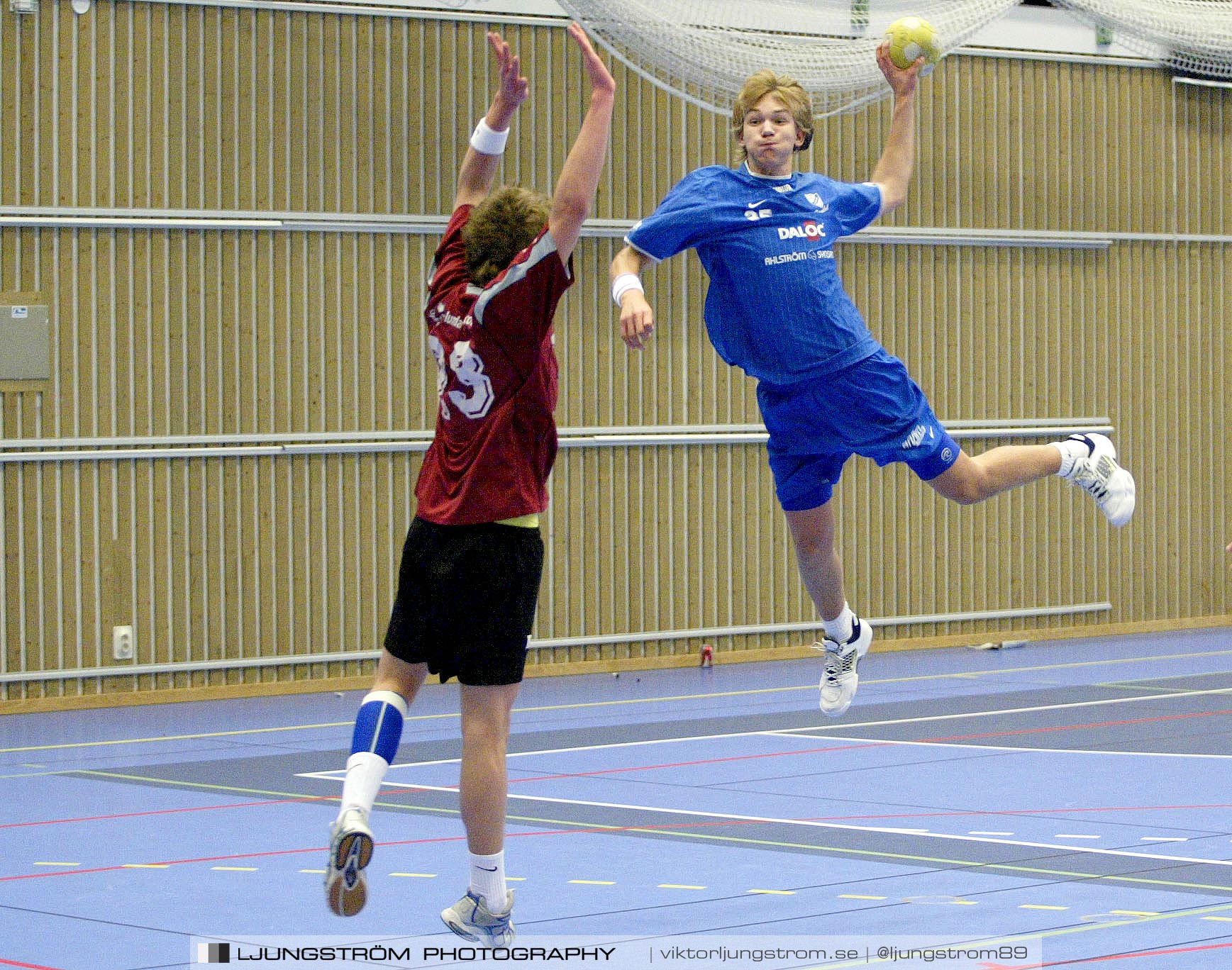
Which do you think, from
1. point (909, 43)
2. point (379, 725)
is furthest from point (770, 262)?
point (379, 725)

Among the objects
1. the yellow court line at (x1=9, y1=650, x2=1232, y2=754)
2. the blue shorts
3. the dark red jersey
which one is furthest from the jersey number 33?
the yellow court line at (x1=9, y1=650, x2=1232, y2=754)

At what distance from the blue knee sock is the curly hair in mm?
1120

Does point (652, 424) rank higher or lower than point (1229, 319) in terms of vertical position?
lower

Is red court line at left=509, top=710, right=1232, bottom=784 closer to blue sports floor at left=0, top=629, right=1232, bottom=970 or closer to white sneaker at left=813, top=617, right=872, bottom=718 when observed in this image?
blue sports floor at left=0, top=629, right=1232, bottom=970

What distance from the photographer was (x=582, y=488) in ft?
47.1

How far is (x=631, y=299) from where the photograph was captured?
18.3 feet

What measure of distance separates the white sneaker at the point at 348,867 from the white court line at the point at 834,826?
303 cm

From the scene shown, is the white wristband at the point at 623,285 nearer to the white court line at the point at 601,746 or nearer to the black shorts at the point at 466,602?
the black shorts at the point at 466,602

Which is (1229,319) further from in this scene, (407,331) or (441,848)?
(441,848)

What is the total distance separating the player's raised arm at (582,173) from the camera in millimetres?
4840

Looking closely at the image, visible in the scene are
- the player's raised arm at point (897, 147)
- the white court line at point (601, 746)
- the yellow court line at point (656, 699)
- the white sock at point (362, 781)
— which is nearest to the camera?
the white sock at point (362, 781)

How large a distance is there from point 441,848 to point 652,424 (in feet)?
25.3

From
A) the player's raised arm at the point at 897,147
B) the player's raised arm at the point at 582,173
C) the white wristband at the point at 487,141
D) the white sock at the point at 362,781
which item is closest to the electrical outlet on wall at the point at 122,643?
the player's raised arm at the point at 897,147

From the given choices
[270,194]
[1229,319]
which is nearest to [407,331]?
[270,194]
